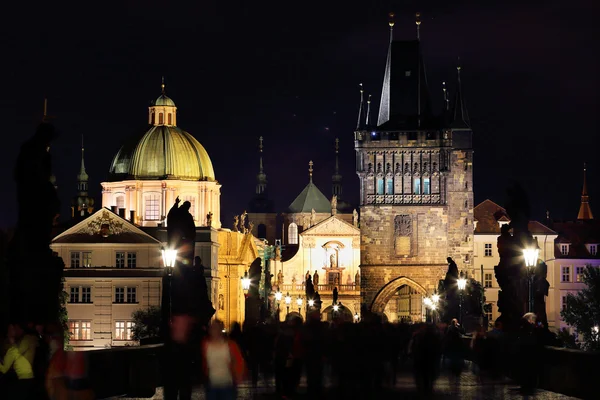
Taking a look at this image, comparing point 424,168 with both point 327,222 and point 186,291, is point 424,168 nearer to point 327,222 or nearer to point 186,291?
point 327,222

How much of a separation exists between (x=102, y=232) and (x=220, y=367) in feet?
255

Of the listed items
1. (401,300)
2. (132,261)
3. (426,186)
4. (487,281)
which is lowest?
(401,300)

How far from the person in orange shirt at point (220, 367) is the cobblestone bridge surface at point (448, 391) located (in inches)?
227

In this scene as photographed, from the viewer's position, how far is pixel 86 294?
97.9 m

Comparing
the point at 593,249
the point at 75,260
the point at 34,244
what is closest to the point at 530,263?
the point at 34,244

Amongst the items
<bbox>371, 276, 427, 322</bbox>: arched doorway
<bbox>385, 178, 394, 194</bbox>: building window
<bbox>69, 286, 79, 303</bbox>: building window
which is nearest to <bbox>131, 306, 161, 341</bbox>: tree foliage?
<bbox>69, 286, 79, 303</bbox>: building window

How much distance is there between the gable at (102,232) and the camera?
98875mm

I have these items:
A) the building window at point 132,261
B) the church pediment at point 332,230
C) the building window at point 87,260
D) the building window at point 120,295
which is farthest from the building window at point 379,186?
the building window at point 87,260

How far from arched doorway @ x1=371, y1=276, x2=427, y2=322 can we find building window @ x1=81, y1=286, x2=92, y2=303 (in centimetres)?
2154

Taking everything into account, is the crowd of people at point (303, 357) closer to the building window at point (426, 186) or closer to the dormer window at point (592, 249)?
the building window at point (426, 186)

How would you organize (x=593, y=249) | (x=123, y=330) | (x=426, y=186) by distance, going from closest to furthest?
(x=123, y=330)
(x=426, y=186)
(x=593, y=249)

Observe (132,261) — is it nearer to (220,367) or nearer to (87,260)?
(87,260)

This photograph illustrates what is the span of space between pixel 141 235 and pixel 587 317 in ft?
98.6

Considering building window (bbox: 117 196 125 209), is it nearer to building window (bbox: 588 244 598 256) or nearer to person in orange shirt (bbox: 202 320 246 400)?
building window (bbox: 588 244 598 256)
